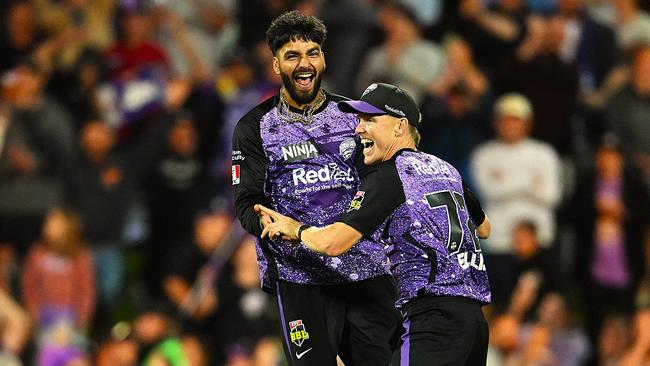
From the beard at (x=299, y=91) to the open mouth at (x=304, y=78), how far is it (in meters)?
0.02

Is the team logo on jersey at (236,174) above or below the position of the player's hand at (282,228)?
above

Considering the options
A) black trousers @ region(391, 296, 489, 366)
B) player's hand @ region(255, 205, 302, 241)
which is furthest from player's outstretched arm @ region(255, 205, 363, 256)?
black trousers @ region(391, 296, 489, 366)

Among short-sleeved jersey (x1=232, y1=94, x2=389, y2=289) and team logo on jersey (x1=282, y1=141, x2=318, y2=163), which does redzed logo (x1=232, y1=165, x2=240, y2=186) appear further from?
team logo on jersey (x1=282, y1=141, x2=318, y2=163)

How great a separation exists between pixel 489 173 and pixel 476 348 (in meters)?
6.61

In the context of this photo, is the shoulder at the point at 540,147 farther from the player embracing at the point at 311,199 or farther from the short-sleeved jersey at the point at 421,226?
the short-sleeved jersey at the point at 421,226

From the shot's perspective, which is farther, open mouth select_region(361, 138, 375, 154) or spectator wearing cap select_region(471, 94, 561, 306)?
spectator wearing cap select_region(471, 94, 561, 306)

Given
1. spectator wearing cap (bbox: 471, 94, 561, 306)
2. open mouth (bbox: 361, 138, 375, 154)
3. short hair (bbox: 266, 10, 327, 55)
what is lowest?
spectator wearing cap (bbox: 471, 94, 561, 306)

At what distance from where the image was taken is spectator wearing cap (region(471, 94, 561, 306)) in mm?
13430

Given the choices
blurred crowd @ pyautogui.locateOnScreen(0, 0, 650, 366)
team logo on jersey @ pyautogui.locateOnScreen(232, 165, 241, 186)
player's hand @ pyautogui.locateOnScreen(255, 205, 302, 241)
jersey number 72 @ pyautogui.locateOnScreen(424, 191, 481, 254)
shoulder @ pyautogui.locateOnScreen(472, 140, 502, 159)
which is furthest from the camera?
shoulder @ pyautogui.locateOnScreen(472, 140, 502, 159)

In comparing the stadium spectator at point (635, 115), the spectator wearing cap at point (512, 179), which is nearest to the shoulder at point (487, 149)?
the spectator wearing cap at point (512, 179)

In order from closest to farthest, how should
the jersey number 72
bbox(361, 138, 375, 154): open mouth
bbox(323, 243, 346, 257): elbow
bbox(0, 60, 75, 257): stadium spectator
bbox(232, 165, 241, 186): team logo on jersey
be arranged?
the jersey number 72, bbox(323, 243, 346, 257): elbow, bbox(361, 138, 375, 154): open mouth, bbox(232, 165, 241, 186): team logo on jersey, bbox(0, 60, 75, 257): stadium spectator

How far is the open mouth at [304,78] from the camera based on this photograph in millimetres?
7855

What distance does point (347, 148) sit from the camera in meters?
7.91

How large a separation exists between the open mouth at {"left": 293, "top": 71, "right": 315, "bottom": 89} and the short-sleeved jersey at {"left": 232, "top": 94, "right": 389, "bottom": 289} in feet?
0.63
